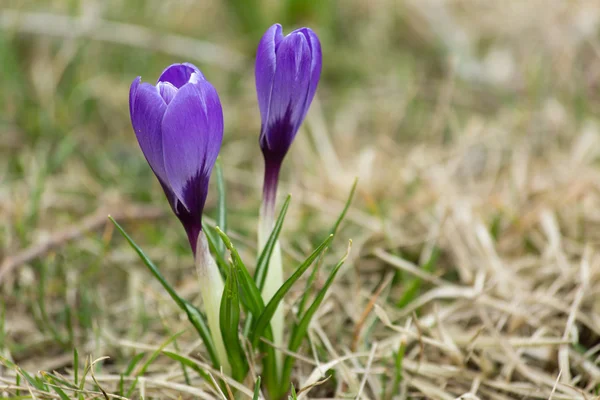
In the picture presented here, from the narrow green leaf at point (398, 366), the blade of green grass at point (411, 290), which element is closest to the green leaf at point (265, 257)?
the narrow green leaf at point (398, 366)

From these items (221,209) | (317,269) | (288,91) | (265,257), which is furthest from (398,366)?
(288,91)

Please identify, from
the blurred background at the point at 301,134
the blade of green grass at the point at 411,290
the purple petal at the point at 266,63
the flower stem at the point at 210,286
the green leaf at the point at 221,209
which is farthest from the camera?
the blurred background at the point at 301,134

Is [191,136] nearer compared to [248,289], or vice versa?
[191,136]

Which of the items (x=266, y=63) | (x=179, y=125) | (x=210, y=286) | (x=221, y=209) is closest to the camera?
(x=179, y=125)

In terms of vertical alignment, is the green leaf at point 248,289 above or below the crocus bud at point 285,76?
below

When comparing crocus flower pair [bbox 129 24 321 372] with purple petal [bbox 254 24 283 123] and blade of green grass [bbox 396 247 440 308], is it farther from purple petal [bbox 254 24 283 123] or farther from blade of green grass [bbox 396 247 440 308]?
blade of green grass [bbox 396 247 440 308]

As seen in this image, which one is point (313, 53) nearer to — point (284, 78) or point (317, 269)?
point (284, 78)

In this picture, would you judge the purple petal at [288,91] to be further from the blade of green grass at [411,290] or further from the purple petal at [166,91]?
the blade of green grass at [411,290]
